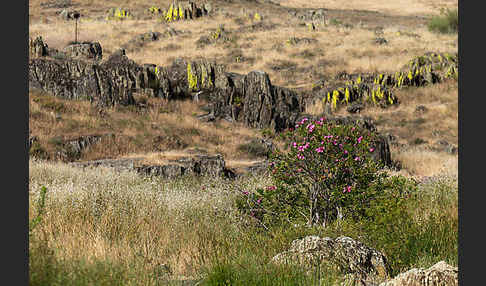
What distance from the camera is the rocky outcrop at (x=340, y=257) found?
156 inches

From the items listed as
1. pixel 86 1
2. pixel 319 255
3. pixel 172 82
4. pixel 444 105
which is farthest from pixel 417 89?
pixel 86 1

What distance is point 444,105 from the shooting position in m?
23.6

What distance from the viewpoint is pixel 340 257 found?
407 centimetres

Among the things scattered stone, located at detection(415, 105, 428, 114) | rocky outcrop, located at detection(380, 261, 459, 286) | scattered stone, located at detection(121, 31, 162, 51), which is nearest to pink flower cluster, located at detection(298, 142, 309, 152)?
rocky outcrop, located at detection(380, 261, 459, 286)

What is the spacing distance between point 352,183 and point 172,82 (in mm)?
16745

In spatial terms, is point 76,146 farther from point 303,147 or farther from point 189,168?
point 303,147

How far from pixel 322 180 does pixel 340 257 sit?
2253mm

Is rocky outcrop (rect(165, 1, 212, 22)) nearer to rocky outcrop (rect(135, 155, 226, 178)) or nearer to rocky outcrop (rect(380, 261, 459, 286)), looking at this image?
rocky outcrop (rect(135, 155, 226, 178))

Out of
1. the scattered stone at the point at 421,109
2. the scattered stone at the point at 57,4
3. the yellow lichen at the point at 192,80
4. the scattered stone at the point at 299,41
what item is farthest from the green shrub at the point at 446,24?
the scattered stone at the point at 57,4

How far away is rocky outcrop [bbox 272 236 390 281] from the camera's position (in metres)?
3.97

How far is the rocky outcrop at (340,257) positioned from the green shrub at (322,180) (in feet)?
5.62

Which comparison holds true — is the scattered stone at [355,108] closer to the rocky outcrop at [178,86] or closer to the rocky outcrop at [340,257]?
the rocky outcrop at [178,86]

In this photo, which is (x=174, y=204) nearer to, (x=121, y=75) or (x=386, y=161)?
(x=386, y=161)

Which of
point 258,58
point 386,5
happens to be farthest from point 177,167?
point 386,5
